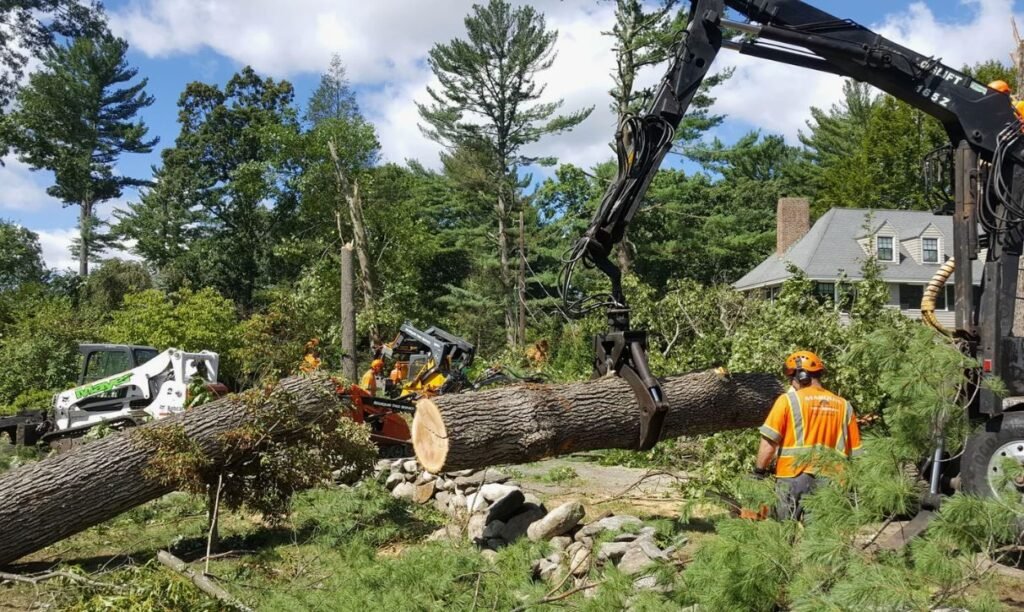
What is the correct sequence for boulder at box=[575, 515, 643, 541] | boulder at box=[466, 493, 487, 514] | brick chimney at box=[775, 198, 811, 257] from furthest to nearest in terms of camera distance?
brick chimney at box=[775, 198, 811, 257]
boulder at box=[466, 493, 487, 514]
boulder at box=[575, 515, 643, 541]

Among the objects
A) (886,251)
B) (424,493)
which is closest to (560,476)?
(424,493)

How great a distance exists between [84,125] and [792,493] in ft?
153

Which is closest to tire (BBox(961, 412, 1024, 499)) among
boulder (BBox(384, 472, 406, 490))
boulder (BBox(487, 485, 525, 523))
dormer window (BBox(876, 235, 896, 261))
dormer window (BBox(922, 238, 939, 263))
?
boulder (BBox(487, 485, 525, 523))

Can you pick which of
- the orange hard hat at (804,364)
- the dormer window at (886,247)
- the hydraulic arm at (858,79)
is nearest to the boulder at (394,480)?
the hydraulic arm at (858,79)

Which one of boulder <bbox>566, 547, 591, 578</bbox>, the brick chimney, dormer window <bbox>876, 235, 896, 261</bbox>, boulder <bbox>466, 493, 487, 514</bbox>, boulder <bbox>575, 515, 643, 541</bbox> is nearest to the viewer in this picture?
boulder <bbox>566, 547, 591, 578</bbox>

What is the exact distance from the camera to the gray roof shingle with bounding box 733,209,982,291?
1126 inches

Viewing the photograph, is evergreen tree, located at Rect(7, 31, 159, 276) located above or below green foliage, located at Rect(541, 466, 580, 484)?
above

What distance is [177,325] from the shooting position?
22828 mm

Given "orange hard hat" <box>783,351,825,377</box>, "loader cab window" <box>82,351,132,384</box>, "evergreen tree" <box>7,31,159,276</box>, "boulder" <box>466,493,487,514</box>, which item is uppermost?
"evergreen tree" <box>7,31,159,276</box>

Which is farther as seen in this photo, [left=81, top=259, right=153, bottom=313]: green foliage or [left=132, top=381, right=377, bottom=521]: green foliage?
[left=81, top=259, right=153, bottom=313]: green foliage

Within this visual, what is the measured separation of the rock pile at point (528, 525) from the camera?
5.75 m

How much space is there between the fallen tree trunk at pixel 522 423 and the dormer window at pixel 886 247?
24.9 meters

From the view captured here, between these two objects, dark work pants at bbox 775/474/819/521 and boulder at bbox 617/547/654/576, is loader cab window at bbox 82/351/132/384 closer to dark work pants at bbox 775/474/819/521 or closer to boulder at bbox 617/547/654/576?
boulder at bbox 617/547/654/576

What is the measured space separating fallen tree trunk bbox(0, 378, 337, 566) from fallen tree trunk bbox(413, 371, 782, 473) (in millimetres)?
1775
